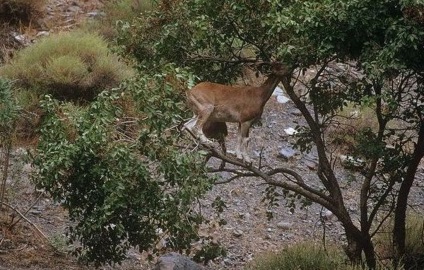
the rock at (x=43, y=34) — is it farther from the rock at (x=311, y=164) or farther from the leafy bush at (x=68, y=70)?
the rock at (x=311, y=164)

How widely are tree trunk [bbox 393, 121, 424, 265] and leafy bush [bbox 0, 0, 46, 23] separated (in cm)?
1068

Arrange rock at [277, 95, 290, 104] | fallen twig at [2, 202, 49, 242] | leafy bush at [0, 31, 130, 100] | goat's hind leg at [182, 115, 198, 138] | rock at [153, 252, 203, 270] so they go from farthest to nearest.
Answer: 1. rock at [277, 95, 290, 104]
2. leafy bush at [0, 31, 130, 100]
3. fallen twig at [2, 202, 49, 242]
4. rock at [153, 252, 203, 270]
5. goat's hind leg at [182, 115, 198, 138]

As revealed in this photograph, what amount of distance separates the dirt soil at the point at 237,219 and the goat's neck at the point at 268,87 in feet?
5.75

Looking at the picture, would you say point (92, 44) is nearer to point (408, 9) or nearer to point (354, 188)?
point (354, 188)

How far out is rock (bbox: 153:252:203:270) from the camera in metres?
8.49

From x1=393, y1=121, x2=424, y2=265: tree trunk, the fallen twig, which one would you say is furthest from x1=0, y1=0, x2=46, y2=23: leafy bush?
x1=393, y1=121, x2=424, y2=265: tree trunk

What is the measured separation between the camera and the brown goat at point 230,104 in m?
7.91

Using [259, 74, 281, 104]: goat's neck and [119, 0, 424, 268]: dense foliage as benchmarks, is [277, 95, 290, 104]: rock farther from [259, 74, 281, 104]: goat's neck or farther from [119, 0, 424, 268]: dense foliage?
[259, 74, 281, 104]: goat's neck

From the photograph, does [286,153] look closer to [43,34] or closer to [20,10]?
[43,34]


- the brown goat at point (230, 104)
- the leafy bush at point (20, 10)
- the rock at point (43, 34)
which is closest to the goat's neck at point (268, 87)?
the brown goat at point (230, 104)

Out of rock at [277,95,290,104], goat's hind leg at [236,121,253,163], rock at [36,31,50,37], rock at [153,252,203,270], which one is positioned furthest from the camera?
rock at [36,31,50,37]

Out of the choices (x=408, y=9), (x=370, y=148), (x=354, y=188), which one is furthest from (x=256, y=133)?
(x=408, y=9)

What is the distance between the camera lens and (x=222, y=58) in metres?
9.09

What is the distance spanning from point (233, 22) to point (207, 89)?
87cm
